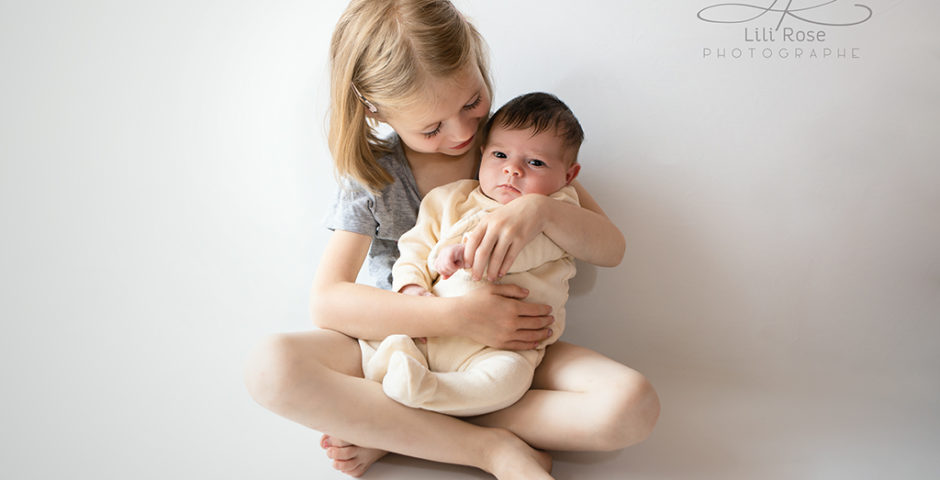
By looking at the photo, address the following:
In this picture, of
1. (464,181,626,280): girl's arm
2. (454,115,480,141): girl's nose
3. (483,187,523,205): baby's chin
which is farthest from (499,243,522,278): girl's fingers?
(454,115,480,141): girl's nose

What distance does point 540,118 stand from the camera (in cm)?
113

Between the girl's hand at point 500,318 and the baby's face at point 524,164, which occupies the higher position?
the baby's face at point 524,164

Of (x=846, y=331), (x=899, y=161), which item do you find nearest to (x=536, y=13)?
(x=899, y=161)

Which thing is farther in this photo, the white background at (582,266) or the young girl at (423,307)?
the white background at (582,266)

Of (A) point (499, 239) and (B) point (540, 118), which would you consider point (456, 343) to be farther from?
(B) point (540, 118)

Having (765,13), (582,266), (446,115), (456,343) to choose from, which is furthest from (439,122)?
(765,13)

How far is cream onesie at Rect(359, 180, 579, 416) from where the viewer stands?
3.21ft

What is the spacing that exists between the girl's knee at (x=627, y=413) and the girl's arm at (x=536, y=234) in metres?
0.23

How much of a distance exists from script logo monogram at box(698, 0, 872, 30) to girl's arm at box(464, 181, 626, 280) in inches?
17.4

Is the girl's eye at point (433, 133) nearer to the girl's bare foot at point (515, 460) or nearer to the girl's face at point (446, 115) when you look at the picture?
the girl's face at point (446, 115)

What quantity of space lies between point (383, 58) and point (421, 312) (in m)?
0.38

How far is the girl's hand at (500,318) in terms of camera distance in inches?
41.3

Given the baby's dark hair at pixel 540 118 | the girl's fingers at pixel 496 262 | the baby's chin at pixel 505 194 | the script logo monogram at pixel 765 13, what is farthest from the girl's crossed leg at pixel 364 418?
the script logo monogram at pixel 765 13

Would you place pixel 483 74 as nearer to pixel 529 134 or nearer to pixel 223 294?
pixel 529 134
